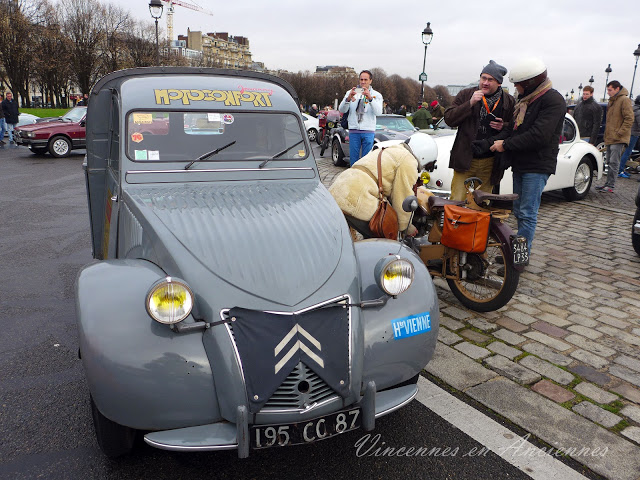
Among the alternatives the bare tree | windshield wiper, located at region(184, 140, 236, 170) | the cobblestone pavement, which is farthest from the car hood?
the bare tree

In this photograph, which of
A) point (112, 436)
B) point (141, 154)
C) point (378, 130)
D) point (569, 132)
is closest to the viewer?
point (112, 436)

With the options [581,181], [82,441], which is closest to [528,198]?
[82,441]

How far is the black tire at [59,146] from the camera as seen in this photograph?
53.8 feet

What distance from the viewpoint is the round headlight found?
7.60 ft

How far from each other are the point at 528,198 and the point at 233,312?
3.88m

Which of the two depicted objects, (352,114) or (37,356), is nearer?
(37,356)

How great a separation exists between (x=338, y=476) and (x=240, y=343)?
0.92 meters

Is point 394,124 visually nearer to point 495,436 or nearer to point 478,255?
point 478,255

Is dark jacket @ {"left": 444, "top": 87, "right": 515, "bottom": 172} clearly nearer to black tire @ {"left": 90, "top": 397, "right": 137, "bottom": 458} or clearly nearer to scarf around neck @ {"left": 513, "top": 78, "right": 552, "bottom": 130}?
scarf around neck @ {"left": 513, "top": 78, "right": 552, "bottom": 130}

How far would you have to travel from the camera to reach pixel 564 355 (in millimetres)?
3920

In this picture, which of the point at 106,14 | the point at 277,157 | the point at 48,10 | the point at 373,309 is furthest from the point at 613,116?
the point at 106,14

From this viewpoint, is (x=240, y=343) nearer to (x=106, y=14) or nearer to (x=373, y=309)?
(x=373, y=309)

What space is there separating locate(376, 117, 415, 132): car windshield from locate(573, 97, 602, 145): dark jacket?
14.4 feet

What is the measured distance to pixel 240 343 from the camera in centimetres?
238
